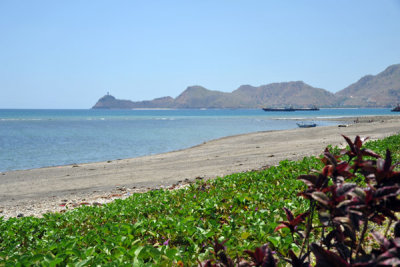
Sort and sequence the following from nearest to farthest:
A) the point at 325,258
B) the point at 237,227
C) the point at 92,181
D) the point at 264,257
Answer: the point at 325,258 < the point at 264,257 < the point at 237,227 < the point at 92,181

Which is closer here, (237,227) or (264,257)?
(264,257)

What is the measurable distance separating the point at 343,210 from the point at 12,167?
25.6m

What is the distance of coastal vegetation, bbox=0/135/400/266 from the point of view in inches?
68.6

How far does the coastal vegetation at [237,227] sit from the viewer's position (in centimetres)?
174

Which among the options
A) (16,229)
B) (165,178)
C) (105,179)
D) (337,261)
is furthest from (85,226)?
(105,179)

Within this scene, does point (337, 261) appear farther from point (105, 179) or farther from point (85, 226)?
point (105, 179)

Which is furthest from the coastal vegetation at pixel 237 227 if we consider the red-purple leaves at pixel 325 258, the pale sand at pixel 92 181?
the pale sand at pixel 92 181

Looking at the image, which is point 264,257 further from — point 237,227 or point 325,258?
point 237,227

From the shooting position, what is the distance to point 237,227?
4434 mm

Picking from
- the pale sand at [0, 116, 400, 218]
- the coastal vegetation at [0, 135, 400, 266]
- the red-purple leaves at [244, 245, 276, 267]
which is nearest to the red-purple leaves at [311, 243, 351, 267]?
the coastal vegetation at [0, 135, 400, 266]

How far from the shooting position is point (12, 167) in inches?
901

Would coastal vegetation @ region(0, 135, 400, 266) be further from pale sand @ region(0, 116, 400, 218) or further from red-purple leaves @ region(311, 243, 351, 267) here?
pale sand @ region(0, 116, 400, 218)

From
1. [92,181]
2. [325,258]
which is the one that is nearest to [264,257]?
[325,258]

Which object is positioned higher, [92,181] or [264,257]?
[264,257]
